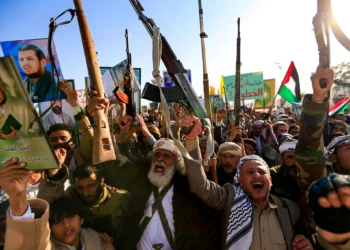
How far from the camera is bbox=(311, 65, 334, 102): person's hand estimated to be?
1.74m

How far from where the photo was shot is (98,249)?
1953 millimetres

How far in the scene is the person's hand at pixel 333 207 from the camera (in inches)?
46.0

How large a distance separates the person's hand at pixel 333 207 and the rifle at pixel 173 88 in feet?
4.30

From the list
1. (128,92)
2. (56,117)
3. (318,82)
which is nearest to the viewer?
(318,82)

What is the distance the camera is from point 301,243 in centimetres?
190

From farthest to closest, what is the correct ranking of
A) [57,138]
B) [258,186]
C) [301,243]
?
1. [57,138]
2. [258,186]
3. [301,243]

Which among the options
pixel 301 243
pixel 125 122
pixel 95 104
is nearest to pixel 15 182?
pixel 95 104

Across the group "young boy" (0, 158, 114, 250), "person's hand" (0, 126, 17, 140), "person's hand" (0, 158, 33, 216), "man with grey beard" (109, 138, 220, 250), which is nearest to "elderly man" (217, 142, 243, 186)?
"man with grey beard" (109, 138, 220, 250)

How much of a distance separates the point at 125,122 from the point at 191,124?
1.21 m

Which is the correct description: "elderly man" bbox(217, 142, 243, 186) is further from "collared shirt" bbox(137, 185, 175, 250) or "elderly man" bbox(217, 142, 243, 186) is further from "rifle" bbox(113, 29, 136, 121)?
"rifle" bbox(113, 29, 136, 121)

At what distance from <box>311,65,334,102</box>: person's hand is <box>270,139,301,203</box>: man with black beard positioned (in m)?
0.98

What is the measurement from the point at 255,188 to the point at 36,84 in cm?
174

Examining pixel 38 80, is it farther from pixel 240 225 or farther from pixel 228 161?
pixel 228 161

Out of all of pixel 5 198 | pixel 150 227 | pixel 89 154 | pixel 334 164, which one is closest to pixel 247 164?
pixel 334 164
